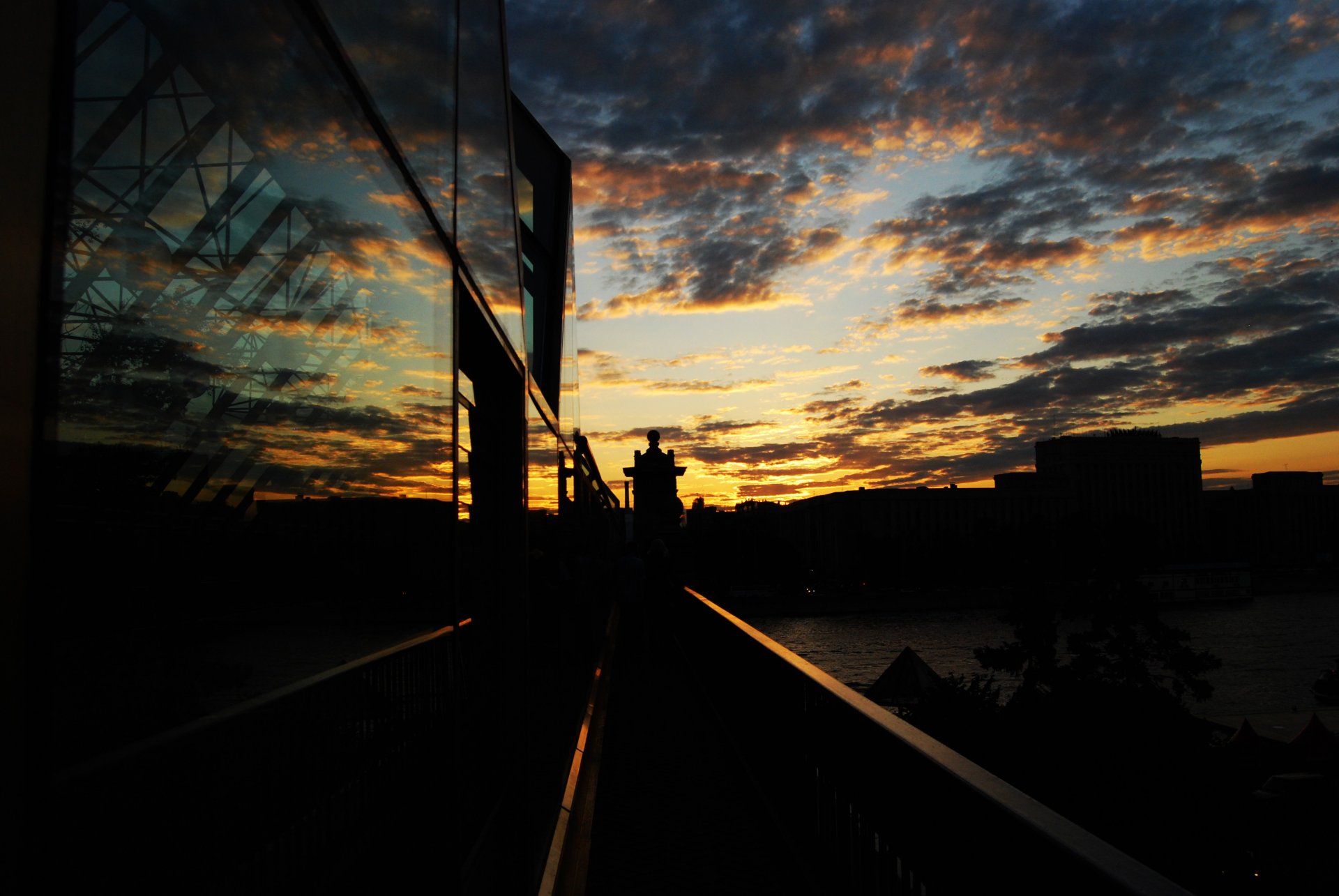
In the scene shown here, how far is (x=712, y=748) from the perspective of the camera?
7887 mm

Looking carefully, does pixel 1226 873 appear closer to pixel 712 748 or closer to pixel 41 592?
pixel 712 748

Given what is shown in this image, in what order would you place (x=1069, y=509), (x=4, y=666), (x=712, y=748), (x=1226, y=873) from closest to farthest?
(x=4, y=666) → (x=712, y=748) → (x=1226, y=873) → (x=1069, y=509)

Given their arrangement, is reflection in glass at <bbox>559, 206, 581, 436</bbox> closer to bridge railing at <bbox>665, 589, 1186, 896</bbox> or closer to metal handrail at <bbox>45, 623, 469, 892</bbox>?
bridge railing at <bbox>665, 589, 1186, 896</bbox>

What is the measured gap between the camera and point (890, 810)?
2.67 m

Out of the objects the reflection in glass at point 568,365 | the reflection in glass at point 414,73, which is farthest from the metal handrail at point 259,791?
the reflection in glass at point 568,365

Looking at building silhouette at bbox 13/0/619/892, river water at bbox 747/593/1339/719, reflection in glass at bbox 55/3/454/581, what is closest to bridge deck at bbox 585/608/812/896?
building silhouette at bbox 13/0/619/892

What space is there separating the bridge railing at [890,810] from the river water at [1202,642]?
188 ft

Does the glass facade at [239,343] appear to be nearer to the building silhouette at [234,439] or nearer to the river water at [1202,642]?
the building silhouette at [234,439]

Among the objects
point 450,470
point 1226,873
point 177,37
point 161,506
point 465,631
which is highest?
point 177,37

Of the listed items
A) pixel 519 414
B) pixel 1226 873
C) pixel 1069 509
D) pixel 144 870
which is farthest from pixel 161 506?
pixel 1069 509

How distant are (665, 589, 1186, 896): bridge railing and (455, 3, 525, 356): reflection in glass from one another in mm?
1651

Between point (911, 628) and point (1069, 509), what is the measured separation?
342ft

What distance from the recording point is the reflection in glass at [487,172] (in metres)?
2.63

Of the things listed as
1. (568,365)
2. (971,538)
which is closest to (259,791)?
(568,365)
